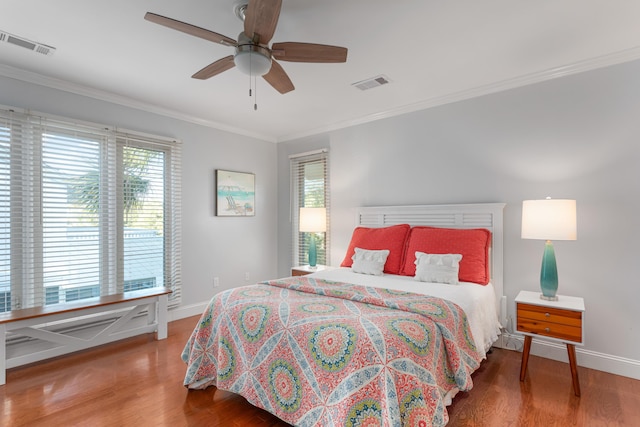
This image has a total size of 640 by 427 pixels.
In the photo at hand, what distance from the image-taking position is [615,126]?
2531 millimetres

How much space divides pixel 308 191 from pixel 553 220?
3.04m

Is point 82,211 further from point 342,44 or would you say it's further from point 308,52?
point 342,44

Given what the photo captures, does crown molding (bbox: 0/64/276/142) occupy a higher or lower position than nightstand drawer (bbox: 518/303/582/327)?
higher

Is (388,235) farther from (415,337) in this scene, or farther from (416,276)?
(415,337)

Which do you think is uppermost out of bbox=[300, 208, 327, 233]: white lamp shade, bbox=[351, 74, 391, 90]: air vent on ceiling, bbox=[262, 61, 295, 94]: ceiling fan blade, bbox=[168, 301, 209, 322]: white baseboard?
bbox=[351, 74, 391, 90]: air vent on ceiling

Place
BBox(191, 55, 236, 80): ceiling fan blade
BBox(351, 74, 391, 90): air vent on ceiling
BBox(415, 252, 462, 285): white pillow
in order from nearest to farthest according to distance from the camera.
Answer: BBox(191, 55, 236, 80): ceiling fan blade < BBox(415, 252, 462, 285): white pillow < BBox(351, 74, 391, 90): air vent on ceiling

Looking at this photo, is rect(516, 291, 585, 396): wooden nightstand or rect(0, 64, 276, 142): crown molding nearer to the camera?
rect(516, 291, 585, 396): wooden nightstand

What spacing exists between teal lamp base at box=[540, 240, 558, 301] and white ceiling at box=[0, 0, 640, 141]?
1.55 m

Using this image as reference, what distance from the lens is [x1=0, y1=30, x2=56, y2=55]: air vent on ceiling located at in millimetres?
2244

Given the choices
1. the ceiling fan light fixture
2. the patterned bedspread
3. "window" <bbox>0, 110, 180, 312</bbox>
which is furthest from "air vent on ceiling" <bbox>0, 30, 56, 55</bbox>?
the patterned bedspread

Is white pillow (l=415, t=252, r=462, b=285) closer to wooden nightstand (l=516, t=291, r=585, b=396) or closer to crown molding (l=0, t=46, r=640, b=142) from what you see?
wooden nightstand (l=516, t=291, r=585, b=396)

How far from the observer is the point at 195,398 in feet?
7.13

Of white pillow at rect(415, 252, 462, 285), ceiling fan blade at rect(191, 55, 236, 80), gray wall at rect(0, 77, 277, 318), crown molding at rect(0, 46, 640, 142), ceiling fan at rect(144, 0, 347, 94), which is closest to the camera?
ceiling fan at rect(144, 0, 347, 94)

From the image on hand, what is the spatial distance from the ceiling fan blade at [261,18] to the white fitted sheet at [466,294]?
77.0 inches
